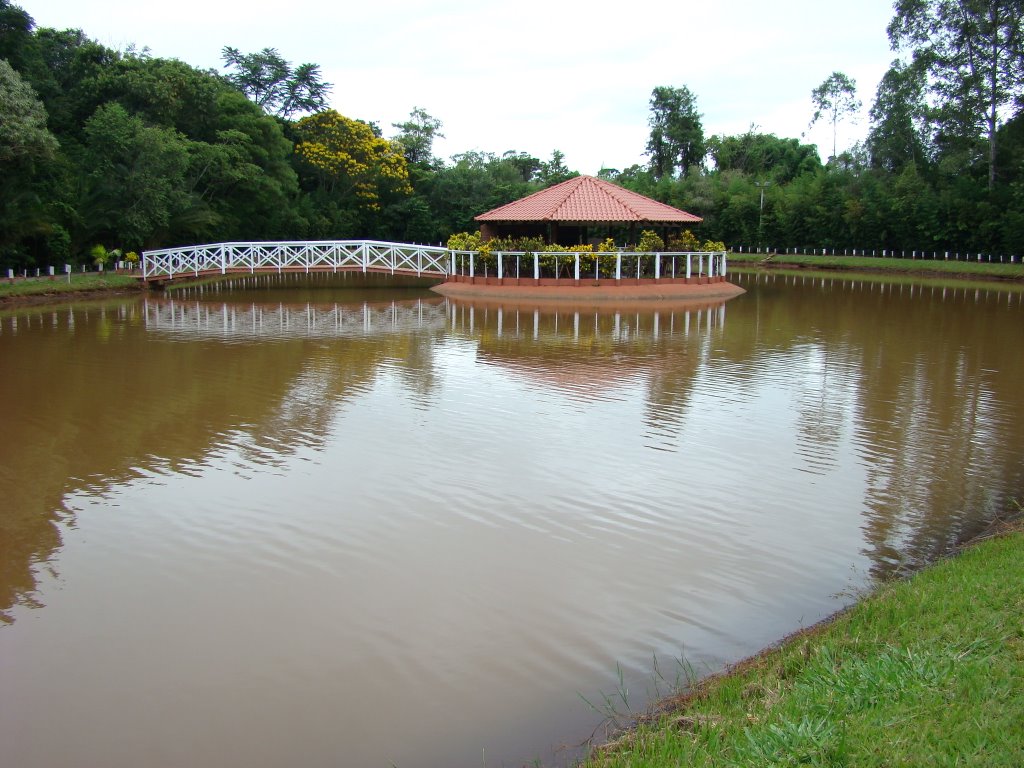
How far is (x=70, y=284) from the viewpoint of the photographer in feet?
93.1

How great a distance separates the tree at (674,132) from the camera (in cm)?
6203

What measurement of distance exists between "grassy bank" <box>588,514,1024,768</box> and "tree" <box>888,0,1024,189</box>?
4076 centimetres

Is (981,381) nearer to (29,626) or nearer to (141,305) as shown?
(29,626)

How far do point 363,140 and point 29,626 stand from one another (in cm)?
4495

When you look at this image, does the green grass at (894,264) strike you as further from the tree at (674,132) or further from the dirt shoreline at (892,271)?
the tree at (674,132)

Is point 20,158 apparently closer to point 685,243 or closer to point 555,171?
point 685,243

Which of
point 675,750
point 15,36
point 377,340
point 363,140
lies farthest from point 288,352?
point 363,140

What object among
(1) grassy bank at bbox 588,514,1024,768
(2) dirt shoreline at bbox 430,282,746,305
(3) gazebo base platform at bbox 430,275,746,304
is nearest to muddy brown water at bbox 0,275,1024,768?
(1) grassy bank at bbox 588,514,1024,768

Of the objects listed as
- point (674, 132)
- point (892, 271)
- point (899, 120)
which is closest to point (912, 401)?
point (892, 271)

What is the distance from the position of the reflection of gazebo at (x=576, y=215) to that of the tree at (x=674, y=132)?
2960 cm

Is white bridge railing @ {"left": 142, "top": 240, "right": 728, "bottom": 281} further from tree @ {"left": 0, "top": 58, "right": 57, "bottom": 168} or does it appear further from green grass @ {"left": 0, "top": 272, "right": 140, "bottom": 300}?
tree @ {"left": 0, "top": 58, "right": 57, "bottom": 168}

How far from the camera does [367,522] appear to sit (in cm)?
822

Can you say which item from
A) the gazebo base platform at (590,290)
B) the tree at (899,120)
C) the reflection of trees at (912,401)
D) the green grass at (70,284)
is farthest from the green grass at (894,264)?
the green grass at (70,284)

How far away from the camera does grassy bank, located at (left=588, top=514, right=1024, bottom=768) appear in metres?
3.80
